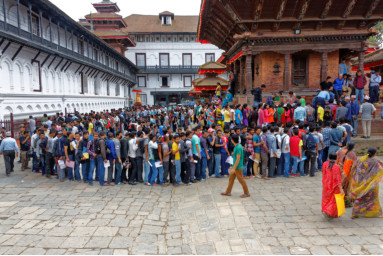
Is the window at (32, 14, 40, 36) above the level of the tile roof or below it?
below

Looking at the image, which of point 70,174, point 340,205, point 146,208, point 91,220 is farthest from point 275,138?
point 70,174

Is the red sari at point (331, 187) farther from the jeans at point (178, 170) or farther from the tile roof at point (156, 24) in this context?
the tile roof at point (156, 24)

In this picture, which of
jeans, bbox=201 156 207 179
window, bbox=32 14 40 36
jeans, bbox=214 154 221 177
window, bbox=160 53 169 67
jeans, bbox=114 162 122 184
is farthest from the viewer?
window, bbox=160 53 169 67

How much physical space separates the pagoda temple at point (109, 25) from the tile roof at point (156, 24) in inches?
185

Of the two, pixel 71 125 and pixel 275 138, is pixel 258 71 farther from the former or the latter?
pixel 71 125

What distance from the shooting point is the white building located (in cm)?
4550

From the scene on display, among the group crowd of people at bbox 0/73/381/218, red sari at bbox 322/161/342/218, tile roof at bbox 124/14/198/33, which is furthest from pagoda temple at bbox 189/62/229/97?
tile roof at bbox 124/14/198/33

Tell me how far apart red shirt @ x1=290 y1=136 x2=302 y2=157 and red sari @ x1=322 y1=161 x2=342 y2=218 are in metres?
2.74

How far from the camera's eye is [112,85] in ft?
117

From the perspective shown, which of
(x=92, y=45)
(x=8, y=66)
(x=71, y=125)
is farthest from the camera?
(x=92, y=45)

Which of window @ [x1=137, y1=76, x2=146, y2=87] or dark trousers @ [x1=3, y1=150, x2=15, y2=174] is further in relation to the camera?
window @ [x1=137, y1=76, x2=146, y2=87]

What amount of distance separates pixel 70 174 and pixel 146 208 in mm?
3407

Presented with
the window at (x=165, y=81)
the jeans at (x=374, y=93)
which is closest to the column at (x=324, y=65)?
the jeans at (x=374, y=93)

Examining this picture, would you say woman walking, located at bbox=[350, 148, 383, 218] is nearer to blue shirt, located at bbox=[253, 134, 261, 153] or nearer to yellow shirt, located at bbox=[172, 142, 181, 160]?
blue shirt, located at bbox=[253, 134, 261, 153]
